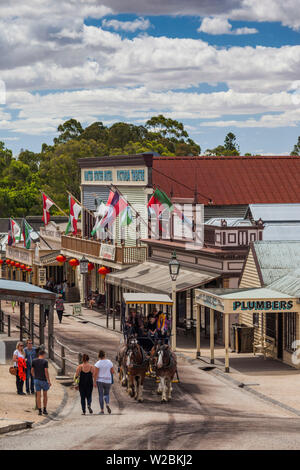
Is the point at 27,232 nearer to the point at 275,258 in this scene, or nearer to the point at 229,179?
the point at 229,179

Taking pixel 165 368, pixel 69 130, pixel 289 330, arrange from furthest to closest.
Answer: pixel 69 130 < pixel 289 330 < pixel 165 368

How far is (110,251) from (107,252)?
2.06 ft

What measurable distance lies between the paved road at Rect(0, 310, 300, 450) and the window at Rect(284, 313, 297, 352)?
3785mm

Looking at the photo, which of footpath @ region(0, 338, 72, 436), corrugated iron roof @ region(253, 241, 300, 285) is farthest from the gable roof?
footpath @ region(0, 338, 72, 436)

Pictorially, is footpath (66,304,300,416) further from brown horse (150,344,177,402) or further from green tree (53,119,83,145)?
green tree (53,119,83,145)

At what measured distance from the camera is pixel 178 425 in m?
19.4

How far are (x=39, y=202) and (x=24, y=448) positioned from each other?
4012 inches

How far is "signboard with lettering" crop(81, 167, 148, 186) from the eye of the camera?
1954 inches

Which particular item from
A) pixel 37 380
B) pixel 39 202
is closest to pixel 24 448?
pixel 37 380

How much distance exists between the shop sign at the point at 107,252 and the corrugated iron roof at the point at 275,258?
15817mm

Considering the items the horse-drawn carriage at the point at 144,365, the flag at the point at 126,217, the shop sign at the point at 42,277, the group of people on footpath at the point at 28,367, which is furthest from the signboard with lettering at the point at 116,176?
the group of people on footpath at the point at 28,367

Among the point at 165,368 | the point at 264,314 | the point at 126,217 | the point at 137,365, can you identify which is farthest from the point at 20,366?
the point at 126,217

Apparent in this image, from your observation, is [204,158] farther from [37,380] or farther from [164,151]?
[164,151]

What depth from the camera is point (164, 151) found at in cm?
11012
